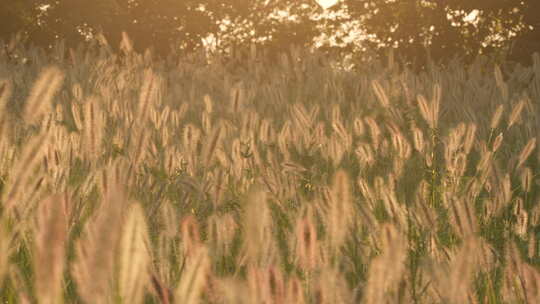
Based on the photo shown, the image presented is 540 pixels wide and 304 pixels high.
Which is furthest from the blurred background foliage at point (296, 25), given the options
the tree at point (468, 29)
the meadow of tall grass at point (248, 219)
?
the meadow of tall grass at point (248, 219)

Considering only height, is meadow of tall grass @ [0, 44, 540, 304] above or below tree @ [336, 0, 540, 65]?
below

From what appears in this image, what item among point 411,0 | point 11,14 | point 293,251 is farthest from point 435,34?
point 293,251

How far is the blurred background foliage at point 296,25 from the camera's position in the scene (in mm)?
11292

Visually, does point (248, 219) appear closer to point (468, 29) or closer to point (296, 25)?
point (468, 29)

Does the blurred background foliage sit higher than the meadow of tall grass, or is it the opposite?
the blurred background foliage

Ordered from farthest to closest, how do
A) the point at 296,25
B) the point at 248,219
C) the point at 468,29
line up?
the point at 296,25 < the point at 468,29 < the point at 248,219

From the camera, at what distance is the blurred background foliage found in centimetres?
1129

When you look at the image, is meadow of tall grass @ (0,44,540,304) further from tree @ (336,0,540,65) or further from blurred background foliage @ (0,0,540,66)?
tree @ (336,0,540,65)

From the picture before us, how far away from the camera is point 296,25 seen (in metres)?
23.0

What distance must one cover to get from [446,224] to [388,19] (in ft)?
44.7

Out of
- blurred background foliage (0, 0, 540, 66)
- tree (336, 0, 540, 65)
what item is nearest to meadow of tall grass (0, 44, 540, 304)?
blurred background foliage (0, 0, 540, 66)

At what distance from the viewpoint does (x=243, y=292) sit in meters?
0.45

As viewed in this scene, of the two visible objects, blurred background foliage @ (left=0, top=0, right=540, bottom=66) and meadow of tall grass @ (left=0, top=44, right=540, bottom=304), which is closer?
meadow of tall grass @ (left=0, top=44, right=540, bottom=304)

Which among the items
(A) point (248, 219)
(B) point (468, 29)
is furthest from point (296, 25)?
(A) point (248, 219)
